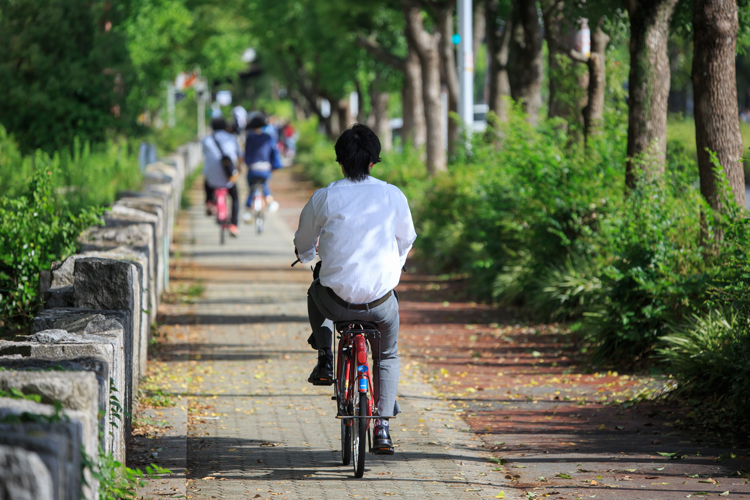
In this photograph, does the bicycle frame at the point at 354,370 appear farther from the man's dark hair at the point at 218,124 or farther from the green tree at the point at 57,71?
the green tree at the point at 57,71

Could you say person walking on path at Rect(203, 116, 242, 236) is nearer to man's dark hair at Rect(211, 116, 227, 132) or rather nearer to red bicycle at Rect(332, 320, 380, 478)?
man's dark hair at Rect(211, 116, 227, 132)

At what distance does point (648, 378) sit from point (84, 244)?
463cm

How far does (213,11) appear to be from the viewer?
35469 mm

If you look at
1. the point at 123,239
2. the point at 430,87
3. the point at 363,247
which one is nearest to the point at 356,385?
the point at 363,247

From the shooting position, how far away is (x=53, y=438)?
9.77ft

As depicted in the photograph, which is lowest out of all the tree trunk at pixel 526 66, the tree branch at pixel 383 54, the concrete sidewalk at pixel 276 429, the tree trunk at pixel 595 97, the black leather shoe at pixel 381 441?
the concrete sidewalk at pixel 276 429

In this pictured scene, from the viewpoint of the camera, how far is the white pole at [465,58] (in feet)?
55.6

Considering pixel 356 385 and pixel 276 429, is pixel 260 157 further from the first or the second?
pixel 356 385

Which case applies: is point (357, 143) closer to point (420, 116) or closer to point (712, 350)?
point (712, 350)

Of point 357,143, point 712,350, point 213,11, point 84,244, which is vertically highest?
point 213,11

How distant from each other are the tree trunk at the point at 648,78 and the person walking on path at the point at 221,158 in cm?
820

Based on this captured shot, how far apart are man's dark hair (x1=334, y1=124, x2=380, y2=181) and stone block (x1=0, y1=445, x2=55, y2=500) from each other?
9.60 ft

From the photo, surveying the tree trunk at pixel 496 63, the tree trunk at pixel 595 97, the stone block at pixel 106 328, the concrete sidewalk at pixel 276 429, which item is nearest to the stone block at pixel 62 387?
the stone block at pixel 106 328

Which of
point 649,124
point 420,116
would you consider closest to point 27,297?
point 649,124
